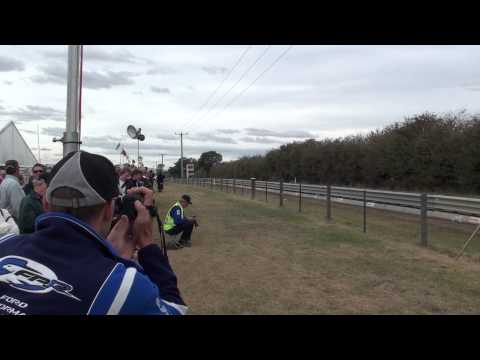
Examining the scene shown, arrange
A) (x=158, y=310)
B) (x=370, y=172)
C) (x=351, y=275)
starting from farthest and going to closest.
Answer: (x=370, y=172) → (x=351, y=275) → (x=158, y=310)

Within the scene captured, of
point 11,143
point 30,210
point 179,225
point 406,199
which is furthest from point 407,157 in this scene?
point 30,210

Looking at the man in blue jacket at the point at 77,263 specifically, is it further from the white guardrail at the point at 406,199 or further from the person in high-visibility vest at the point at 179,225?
the white guardrail at the point at 406,199

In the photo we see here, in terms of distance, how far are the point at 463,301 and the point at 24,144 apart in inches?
470

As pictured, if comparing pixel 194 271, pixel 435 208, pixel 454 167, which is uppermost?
pixel 454 167

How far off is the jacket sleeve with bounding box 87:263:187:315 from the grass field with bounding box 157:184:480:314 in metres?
3.55

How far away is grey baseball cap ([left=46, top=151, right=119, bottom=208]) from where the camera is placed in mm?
1336

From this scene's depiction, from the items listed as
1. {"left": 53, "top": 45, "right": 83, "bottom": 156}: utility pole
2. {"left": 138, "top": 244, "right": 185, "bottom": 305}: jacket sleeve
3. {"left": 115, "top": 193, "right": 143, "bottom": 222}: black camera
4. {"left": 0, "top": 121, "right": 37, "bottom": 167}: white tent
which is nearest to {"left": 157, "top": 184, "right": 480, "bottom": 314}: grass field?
{"left": 53, "top": 45, "right": 83, "bottom": 156}: utility pole

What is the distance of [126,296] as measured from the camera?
115 centimetres

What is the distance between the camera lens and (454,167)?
15797 millimetres

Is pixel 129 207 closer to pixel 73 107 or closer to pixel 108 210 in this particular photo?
pixel 108 210

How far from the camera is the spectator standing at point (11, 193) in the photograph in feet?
18.7
